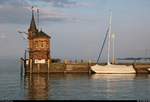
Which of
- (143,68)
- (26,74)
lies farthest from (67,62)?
(143,68)

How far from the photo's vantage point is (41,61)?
112 meters

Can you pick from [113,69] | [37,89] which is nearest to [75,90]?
[37,89]

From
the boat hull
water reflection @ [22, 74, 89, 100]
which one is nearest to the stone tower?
water reflection @ [22, 74, 89, 100]

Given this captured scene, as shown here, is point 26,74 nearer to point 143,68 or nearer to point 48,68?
point 48,68

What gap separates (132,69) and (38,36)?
26.6 meters

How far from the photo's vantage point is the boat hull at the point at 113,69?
116625mm

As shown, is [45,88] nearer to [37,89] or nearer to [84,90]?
[37,89]

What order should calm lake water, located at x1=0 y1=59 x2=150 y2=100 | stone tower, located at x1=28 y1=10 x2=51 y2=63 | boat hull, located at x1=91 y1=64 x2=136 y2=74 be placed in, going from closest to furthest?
1. calm lake water, located at x1=0 y1=59 x2=150 y2=100
2. stone tower, located at x1=28 y1=10 x2=51 y2=63
3. boat hull, located at x1=91 y1=64 x2=136 y2=74

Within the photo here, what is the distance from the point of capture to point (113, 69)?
383 feet

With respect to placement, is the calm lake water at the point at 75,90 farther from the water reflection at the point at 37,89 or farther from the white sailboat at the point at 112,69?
the white sailboat at the point at 112,69

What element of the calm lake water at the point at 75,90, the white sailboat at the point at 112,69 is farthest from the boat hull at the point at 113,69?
the calm lake water at the point at 75,90

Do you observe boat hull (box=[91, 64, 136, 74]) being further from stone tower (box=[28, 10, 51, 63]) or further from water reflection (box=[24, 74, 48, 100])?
water reflection (box=[24, 74, 48, 100])

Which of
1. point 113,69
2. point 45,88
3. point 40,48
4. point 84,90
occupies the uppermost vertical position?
point 40,48

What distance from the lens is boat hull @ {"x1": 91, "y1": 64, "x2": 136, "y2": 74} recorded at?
117 meters
